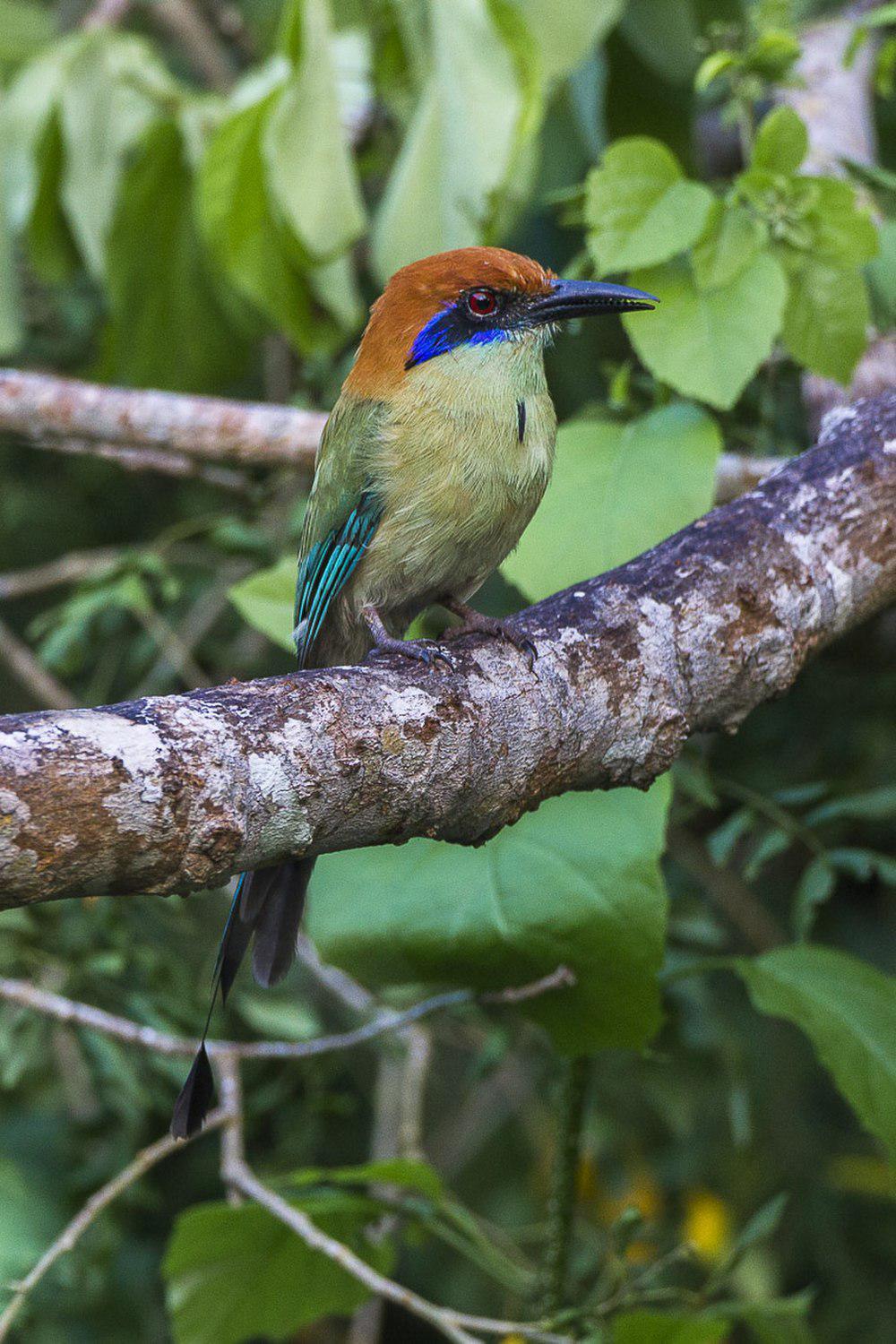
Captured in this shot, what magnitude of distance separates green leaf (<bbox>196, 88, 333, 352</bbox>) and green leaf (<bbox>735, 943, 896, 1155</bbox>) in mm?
1560

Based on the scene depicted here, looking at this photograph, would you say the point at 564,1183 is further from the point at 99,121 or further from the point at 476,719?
the point at 99,121

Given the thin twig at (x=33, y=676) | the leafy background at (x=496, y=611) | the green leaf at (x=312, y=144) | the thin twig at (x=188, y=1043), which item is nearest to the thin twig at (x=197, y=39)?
the leafy background at (x=496, y=611)

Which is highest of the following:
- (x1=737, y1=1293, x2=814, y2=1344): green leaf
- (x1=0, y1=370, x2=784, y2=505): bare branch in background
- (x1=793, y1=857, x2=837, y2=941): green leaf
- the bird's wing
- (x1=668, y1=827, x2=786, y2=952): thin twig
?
the bird's wing

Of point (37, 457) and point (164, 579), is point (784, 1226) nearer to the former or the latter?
point (164, 579)

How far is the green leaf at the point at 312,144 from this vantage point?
241 cm

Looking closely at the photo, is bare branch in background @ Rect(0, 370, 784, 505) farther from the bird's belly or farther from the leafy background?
the bird's belly

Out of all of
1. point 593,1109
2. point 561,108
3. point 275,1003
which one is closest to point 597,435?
point 275,1003

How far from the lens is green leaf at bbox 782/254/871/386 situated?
1.98m

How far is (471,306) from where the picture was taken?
77.7 inches

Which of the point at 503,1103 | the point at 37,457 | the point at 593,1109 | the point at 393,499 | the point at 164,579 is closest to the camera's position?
the point at 393,499

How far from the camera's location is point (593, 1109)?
10.3ft

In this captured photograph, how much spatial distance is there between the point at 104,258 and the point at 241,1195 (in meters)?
1.86

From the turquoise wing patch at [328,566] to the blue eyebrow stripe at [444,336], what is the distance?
0.23 metres

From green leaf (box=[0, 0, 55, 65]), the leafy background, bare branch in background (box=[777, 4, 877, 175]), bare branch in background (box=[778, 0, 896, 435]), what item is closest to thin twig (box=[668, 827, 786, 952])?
the leafy background
